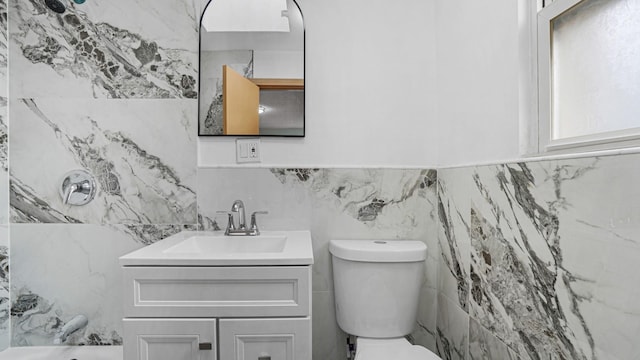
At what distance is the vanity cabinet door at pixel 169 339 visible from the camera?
1.14 meters

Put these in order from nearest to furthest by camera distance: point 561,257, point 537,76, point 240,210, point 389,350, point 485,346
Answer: point 561,257 → point 537,76 → point 485,346 → point 389,350 → point 240,210

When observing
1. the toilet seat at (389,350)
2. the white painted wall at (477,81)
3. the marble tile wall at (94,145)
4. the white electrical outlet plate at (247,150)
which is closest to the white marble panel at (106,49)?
the marble tile wall at (94,145)

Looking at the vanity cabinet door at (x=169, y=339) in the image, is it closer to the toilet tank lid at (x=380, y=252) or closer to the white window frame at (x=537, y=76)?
the toilet tank lid at (x=380, y=252)

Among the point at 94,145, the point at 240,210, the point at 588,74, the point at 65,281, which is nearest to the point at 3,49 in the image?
the point at 94,145

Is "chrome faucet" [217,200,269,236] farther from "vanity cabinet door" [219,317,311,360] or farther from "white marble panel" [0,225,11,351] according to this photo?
"white marble panel" [0,225,11,351]

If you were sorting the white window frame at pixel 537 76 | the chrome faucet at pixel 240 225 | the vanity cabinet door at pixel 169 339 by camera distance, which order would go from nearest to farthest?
the white window frame at pixel 537 76
the vanity cabinet door at pixel 169 339
the chrome faucet at pixel 240 225

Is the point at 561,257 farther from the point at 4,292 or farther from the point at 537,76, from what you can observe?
the point at 4,292

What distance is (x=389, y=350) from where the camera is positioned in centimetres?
136

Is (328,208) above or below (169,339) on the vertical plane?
above

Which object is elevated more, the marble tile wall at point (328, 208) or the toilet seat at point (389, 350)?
the marble tile wall at point (328, 208)

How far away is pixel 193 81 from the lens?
1.68m

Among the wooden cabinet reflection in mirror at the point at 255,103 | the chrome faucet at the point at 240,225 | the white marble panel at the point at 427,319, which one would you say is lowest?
the white marble panel at the point at 427,319

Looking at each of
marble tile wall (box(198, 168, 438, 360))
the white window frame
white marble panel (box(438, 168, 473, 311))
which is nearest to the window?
the white window frame

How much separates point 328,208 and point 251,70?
2.38 feet
